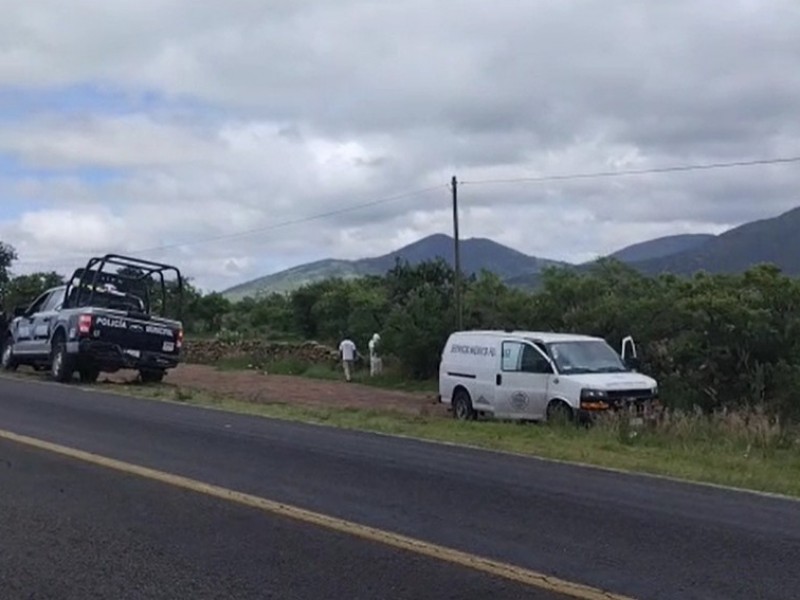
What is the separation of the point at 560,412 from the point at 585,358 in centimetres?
132

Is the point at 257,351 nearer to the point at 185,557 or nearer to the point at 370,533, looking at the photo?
the point at 370,533

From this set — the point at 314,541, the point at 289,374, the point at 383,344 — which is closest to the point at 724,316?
the point at 383,344

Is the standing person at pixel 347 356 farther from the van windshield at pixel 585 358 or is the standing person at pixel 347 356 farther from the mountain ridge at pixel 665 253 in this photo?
the mountain ridge at pixel 665 253

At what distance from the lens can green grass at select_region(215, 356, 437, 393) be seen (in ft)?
112

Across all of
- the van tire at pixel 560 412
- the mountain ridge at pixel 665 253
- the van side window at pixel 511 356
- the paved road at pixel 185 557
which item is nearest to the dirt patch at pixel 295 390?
the van side window at pixel 511 356

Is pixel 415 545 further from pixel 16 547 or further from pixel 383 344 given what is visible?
pixel 383 344

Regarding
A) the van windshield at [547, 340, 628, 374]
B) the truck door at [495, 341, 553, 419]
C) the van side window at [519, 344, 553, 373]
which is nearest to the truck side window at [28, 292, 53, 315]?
the truck door at [495, 341, 553, 419]

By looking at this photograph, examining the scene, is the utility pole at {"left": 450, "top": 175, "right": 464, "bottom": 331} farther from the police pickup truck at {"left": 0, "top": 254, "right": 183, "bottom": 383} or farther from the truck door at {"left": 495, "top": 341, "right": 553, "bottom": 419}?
the truck door at {"left": 495, "top": 341, "right": 553, "bottom": 419}

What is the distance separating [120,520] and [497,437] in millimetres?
8012

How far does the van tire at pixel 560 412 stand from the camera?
19500 mm

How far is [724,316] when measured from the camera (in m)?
24.8

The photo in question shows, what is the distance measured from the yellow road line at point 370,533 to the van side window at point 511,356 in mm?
10157

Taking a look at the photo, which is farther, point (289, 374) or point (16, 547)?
point (289, 374)

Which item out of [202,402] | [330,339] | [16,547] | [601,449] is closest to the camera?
[16,547]
